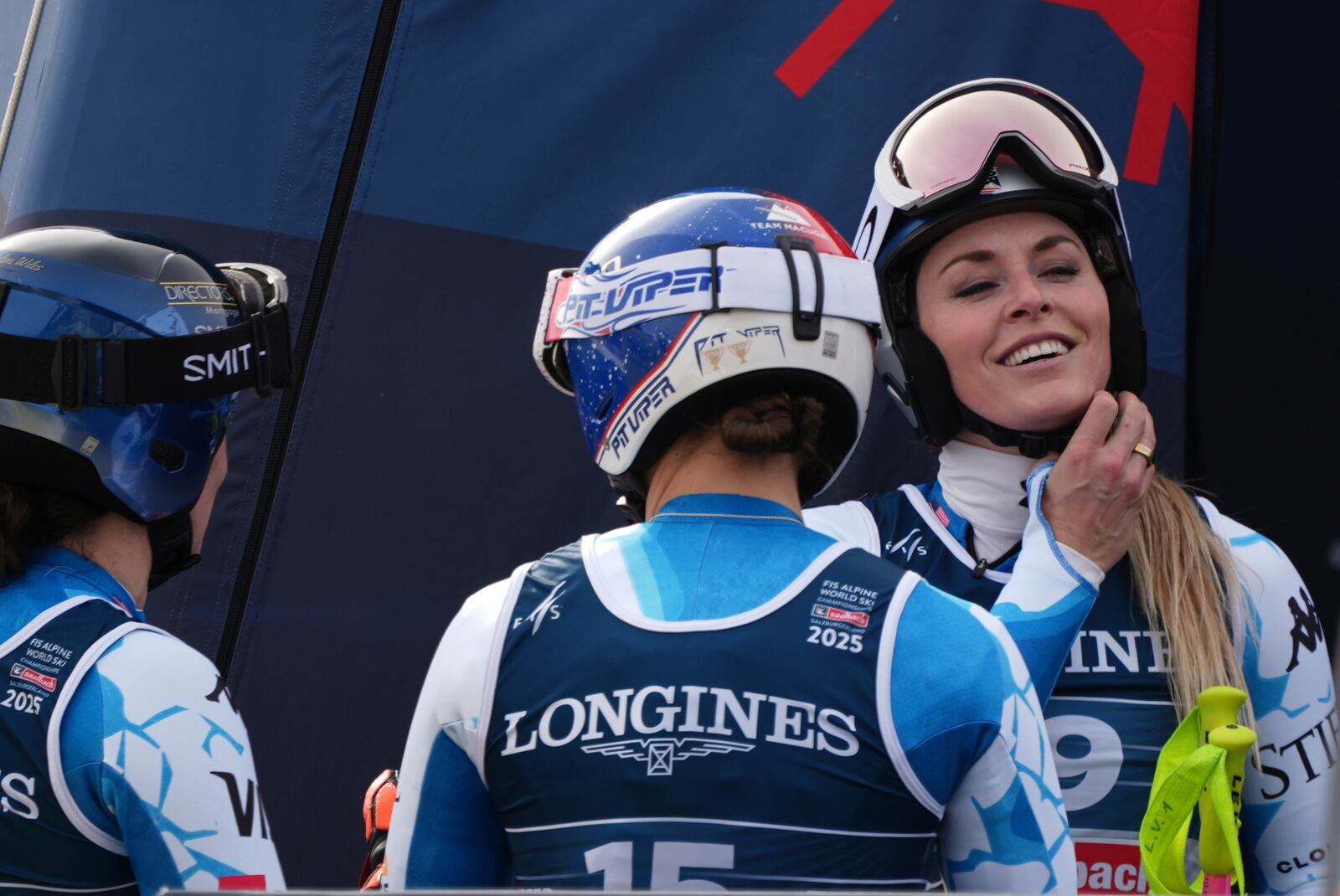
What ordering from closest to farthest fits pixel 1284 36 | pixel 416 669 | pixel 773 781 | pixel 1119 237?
pixel 773 781, pixel 1119 237, pixel 416 669, pixel 1284 36

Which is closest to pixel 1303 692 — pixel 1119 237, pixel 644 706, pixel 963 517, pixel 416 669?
pixel 963 517

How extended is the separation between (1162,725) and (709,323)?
922 mm

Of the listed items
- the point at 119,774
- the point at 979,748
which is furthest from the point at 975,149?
the point at 119,774

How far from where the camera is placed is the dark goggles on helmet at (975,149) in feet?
7.24

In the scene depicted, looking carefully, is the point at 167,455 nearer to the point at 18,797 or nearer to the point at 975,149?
the point at 18,797

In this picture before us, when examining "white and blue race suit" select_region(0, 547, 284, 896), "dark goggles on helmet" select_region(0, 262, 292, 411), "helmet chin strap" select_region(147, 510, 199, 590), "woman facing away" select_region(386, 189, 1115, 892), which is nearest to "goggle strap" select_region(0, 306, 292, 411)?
"dark goggles on helmet" select_region(0, 262, 292, 411)

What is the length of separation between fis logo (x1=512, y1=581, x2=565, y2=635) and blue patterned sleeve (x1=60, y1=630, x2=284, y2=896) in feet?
1.23

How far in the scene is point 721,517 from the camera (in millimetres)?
1504

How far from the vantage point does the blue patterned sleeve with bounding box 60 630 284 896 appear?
1521 mm

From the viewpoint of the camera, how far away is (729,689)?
138 centimetres

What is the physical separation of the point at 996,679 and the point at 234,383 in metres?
1.06

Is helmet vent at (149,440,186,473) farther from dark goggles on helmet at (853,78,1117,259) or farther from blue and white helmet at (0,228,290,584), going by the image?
dark goggles on helmet at (853,78,1117,259)

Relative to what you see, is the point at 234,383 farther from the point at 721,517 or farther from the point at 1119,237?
the point at 1119,237

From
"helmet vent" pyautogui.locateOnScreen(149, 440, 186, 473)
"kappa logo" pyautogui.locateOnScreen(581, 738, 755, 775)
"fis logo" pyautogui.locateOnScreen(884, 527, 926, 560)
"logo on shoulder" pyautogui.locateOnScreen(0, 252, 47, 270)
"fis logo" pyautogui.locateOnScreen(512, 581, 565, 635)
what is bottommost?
"kappa logo" pyautogui.locateOnScreen(581, 738, 755, 775)
